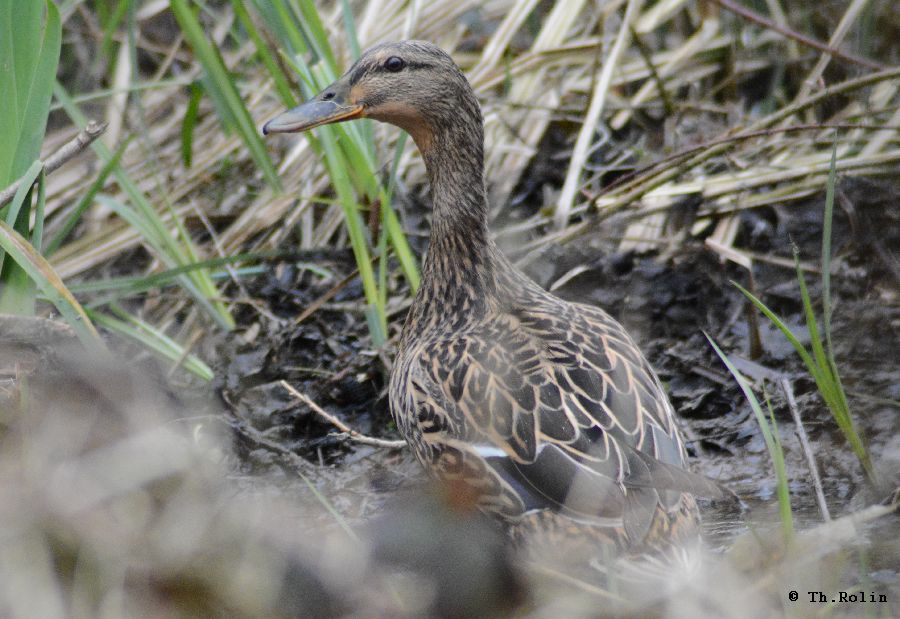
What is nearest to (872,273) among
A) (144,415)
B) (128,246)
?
(144,415)

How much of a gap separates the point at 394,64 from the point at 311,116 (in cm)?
33

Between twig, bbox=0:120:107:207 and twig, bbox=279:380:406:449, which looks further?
twig, bbox=279:380:406:449

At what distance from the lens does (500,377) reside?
10.5 ft

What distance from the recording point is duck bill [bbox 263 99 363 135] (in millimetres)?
3574

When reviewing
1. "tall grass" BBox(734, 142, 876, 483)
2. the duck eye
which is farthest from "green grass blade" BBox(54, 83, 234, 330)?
"tall grass" BBox(734, 142, 876, 483)

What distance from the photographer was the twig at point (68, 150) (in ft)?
11.2

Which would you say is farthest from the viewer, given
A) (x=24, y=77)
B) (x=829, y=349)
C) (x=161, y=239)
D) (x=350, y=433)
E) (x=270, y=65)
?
(x=161, y=239)

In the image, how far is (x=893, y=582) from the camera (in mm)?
2846

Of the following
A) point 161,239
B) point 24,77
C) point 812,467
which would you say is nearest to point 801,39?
point 812,467

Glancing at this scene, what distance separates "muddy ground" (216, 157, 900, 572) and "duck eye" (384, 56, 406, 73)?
1.09 metres

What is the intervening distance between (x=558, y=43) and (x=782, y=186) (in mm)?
1312

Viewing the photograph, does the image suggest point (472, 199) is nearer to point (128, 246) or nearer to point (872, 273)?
point (872, 273)

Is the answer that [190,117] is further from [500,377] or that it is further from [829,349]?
[829,349]

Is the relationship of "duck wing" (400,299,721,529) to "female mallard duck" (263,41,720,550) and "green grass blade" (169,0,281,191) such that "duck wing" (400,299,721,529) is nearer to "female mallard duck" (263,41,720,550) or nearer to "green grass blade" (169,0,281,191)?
"female mallard duck" (263,41,720,550)
